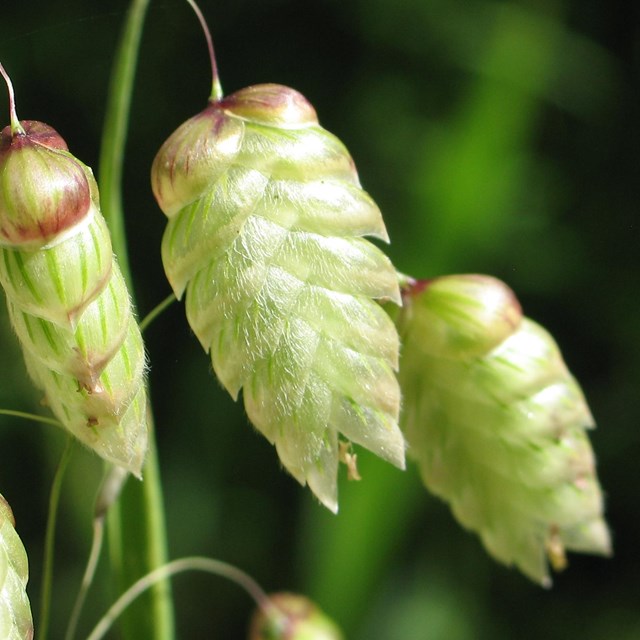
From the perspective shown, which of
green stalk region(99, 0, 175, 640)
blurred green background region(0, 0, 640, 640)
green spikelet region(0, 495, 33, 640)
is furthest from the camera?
blurred green background region(0, 0, 640, 640)

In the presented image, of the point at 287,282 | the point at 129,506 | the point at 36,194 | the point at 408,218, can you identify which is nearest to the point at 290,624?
the point at 129,506

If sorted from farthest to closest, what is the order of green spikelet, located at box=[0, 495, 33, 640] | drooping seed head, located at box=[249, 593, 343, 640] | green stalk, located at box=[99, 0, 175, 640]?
drooping seed head, located at box=[249, 593, 343, 640] → green stalk, located at box=[99, 0, 175, 640] → green spikelet, located at box=[0, 495, 33, 640]

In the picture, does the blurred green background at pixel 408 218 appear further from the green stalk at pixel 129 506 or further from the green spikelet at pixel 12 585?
the green spikelet at pixel 12 585

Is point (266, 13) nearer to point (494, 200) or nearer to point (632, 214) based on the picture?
point (494, 200)

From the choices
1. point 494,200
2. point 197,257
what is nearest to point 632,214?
point 494,200

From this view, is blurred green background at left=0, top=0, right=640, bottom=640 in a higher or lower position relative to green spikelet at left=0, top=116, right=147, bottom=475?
lower

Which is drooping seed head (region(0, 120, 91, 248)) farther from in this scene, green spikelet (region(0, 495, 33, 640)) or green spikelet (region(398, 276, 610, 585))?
green spikelet (region(398, 276, 610, 585))

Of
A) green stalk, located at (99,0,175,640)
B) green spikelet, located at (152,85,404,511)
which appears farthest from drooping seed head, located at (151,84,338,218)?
green stalk, located at (99,0,175,640)
